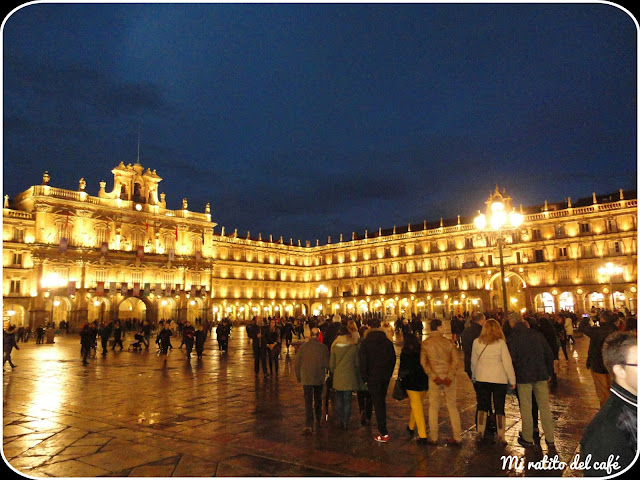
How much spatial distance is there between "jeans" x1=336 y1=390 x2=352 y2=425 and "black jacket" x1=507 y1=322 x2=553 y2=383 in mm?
2479

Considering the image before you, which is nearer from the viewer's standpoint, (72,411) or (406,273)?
(72,411)

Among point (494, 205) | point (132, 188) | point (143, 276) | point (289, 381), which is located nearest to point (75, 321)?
point (143, 276)

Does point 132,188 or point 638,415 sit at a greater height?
point 132,188

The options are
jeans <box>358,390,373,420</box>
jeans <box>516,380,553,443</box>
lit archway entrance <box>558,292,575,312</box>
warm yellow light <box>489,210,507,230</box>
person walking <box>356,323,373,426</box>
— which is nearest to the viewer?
jeans <box>516,380,553,443</box>

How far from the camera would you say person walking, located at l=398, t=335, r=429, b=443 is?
623 centimetres

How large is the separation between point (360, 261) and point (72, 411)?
62.1m

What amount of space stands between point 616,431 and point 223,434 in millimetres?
5556

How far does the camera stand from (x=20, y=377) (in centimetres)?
1294

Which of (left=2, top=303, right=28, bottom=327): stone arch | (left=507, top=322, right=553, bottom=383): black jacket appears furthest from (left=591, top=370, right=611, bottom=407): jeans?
(left=2, top=303, right=28, bottom=327): stone arch

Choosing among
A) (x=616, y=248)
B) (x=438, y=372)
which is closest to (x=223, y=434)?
(x=438, y=372)

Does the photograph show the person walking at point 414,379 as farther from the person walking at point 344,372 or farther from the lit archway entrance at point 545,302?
the lit archway entrance at point 545,302

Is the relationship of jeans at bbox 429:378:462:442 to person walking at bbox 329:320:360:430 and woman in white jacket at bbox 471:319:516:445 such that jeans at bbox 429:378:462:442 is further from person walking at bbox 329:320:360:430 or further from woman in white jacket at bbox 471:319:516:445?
person walking at bbox 329:320:360:430

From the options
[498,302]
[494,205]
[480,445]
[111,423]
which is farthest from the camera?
[498,302]

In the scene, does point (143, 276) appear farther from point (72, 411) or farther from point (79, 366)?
point (72, 411)
